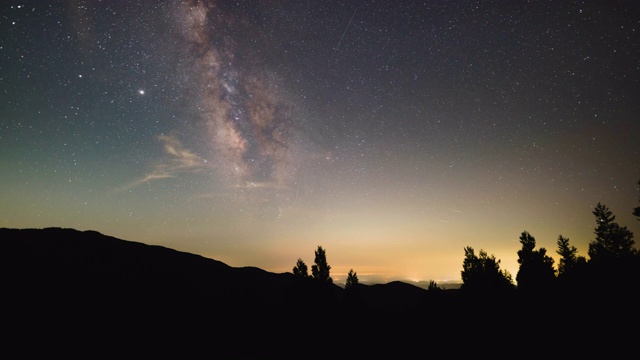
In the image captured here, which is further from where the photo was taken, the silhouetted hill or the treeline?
the silhouetted hill

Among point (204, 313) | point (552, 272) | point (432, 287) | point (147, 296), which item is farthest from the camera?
point (147, 296)

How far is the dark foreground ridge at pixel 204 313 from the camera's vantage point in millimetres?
11570

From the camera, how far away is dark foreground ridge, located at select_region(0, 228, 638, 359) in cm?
1157

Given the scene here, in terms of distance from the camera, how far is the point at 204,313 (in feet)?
136

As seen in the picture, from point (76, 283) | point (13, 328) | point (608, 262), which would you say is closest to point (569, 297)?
point (608, 262)

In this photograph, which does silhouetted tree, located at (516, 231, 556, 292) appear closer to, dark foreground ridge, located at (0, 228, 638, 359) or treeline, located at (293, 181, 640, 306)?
treeline, located at (293, 181, 640, 306)

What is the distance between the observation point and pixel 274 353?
26.0m

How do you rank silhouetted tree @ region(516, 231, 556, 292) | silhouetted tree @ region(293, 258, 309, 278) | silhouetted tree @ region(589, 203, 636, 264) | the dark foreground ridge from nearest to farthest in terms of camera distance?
the dark foreground ridge, silhouetted tree @ region(516, 231, 556, 292), silhouetted tree @ region(293, 258, 309, 278), silhouetted tree @ region(589, 203, 636, 264)

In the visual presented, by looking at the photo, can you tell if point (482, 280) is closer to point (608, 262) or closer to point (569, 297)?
point (569, 297)

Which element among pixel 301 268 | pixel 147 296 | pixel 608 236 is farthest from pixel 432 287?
pixel 608 236

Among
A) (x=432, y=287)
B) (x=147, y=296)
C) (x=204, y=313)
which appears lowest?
(x=204, y=313)

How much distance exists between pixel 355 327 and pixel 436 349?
7.86m

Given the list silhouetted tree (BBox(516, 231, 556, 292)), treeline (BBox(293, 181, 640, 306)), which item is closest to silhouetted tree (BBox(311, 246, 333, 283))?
treeline (BBox(293, 181, 640, 306))

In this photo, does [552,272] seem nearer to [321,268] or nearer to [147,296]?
[321,268]
